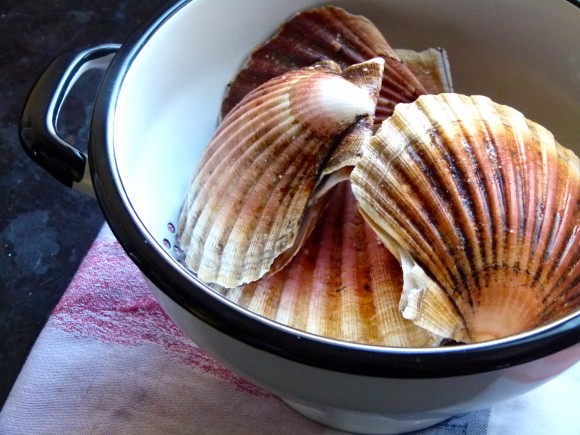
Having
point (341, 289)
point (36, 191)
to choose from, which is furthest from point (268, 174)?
point (36, 191)

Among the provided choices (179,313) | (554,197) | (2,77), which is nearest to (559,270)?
(554,197)

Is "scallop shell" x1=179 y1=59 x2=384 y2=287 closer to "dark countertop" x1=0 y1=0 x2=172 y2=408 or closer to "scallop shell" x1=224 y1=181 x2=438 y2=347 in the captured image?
"scallop shell" x1=224 y1=181 x2=438 y2=347

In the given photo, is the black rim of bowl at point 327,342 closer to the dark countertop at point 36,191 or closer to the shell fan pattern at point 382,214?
the shell fan pattern at point 382,214

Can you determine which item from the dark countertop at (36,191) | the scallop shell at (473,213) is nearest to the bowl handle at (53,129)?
the scallop shell at (473,213)

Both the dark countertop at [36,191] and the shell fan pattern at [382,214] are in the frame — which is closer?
the shell fan pattern at [382,214]

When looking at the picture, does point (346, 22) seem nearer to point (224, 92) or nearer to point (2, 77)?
point (224, 92)

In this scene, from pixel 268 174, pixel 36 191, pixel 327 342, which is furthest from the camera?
pixel 36 191

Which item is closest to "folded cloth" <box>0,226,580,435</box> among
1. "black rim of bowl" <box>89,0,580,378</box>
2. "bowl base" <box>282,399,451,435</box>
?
"bowl base" <box>282,399,451,435</box>

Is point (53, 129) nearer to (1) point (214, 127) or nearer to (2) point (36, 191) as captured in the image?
(1) point (214, 127)
